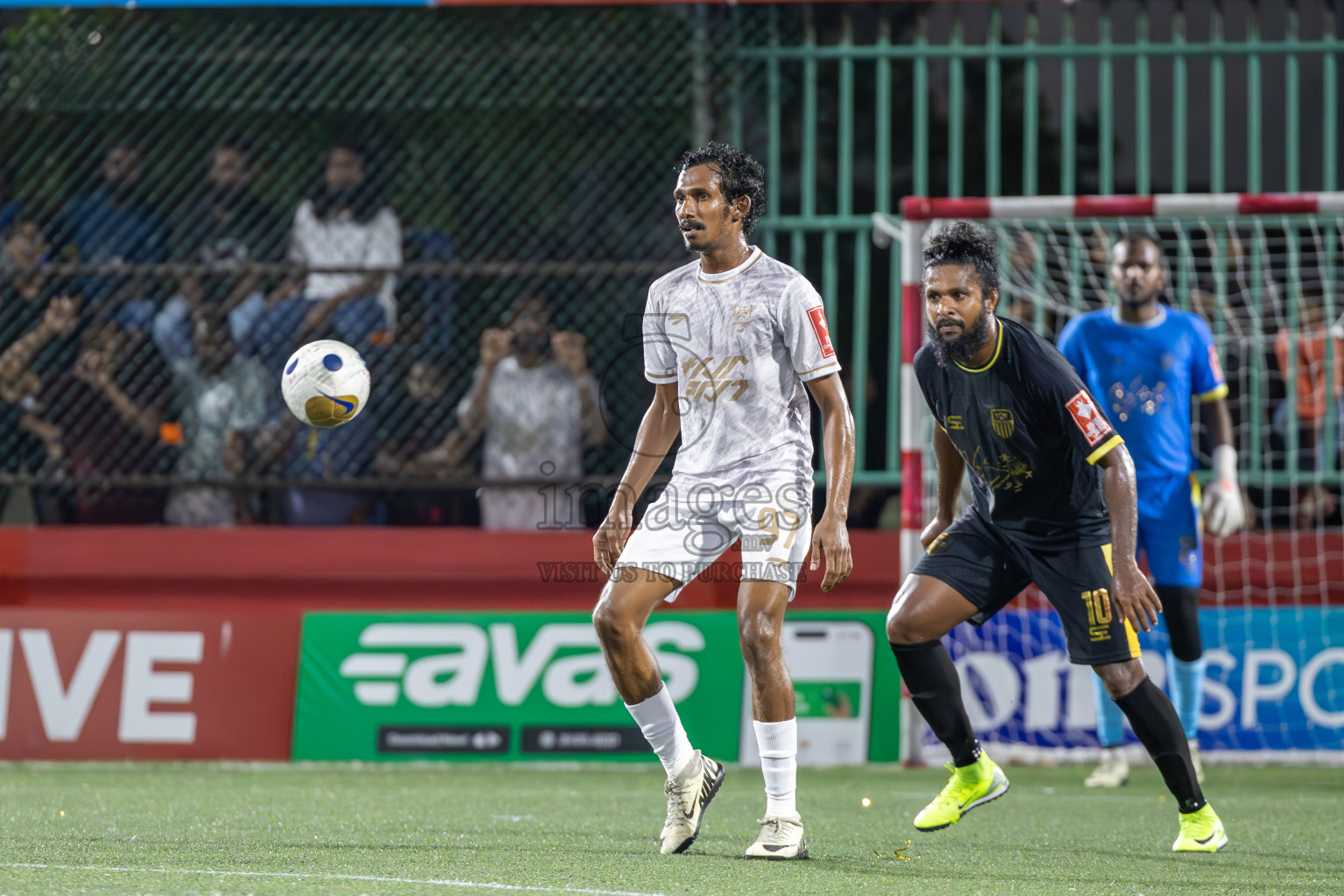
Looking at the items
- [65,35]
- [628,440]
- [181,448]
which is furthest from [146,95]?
[628,440]

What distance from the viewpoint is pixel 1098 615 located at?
5223mm

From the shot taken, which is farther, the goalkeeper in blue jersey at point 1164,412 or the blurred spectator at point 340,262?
Result: the blurred spectator at point 340,262

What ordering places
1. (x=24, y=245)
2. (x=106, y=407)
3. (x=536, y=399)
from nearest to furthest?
(x=536, y=399) → (x=106, y=407) → (x=24, y=245)

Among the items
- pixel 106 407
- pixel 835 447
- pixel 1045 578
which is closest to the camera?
pixel 835 447

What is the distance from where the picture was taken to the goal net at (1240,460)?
8406mm

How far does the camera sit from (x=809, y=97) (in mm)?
9453

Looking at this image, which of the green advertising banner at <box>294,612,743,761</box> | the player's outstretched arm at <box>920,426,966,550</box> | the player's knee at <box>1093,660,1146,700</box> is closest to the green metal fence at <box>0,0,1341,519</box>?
the green advertising banner at <box>294,612,743,761</box>

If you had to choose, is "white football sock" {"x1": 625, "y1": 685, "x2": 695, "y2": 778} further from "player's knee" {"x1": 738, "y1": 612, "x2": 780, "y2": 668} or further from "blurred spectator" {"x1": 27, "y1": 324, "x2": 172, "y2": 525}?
"blurred spectator" {"x1": 27, "y1": 324, "x2": 172, "y2": 525}

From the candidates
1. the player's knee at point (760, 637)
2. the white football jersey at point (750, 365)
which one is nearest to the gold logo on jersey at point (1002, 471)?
the white football jersey at point (750, 365)

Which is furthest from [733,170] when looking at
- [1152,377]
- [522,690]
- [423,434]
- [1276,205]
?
[423,434]

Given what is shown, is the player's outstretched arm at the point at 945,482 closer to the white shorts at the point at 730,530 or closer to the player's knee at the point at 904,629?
the player's knee at the point at 904,629

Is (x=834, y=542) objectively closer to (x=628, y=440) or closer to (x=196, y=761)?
(x=628, y=440)

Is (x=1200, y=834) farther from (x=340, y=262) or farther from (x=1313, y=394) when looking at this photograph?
(x=340, y=262)

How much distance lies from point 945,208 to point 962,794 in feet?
12.0
